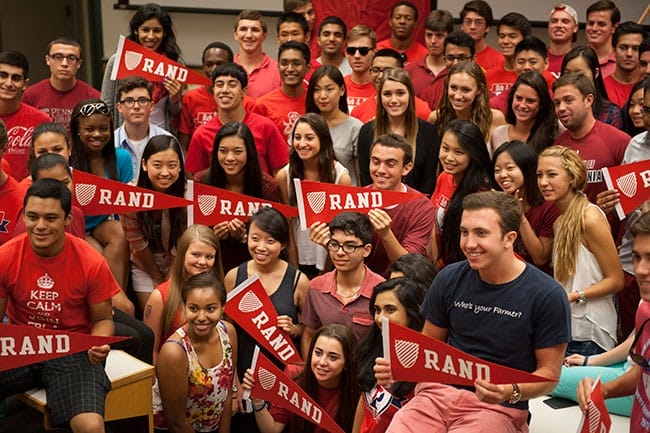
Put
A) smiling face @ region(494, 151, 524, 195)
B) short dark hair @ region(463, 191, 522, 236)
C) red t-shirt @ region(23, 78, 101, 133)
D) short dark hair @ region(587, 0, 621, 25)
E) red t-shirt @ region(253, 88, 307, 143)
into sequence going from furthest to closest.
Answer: short dark hair @ region(587, 0, 621, 25)
red t-shirt @ region(23, 78, 101, 133)
red t-shirt @ region(253, 88, 307, 143)
smiling face @ region(494, 151, 524, 195)
short dark hair @ region(463, 191, 522, 236)

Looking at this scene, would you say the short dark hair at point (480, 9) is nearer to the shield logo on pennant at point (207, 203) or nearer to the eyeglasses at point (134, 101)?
the eyeglasses at point (134, 101)

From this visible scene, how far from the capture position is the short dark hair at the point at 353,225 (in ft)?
16.2

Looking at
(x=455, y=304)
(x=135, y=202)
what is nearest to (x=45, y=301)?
(x=135, y=202)

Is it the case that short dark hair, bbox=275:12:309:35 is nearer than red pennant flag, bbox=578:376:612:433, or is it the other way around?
red pennant flag, bbox=578:376:612:433

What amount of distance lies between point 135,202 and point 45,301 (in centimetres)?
104

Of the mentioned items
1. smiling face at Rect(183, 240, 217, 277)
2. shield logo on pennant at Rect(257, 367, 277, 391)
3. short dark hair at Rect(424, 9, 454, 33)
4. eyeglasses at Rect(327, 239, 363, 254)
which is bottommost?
shield logo on pennant at Rect(257, 367, 277, 391)

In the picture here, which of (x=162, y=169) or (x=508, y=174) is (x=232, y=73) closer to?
(x=162, y=169)

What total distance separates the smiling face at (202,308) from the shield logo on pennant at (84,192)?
950mm

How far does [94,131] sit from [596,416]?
3.57m

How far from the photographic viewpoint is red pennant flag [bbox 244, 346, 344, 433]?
4.32 meters

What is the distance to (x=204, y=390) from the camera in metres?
4.75

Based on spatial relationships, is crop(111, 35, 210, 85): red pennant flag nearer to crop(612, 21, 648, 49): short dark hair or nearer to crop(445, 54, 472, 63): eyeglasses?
crop(445, 54, 472, 63): eyeglasses

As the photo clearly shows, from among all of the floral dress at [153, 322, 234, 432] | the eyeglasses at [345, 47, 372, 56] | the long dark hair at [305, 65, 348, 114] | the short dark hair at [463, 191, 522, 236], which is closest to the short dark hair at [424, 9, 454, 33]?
the eyeglasses at [345, 47, 372, 56]

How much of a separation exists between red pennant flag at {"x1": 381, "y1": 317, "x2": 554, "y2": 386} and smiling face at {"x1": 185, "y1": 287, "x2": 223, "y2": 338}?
51.6 inches
